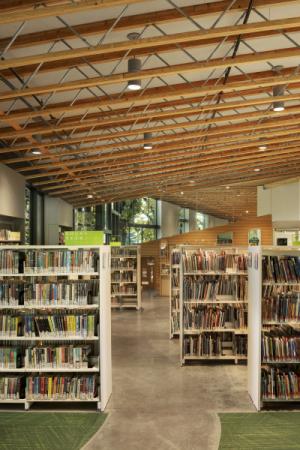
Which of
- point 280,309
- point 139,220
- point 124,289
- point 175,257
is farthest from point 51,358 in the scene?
point 139,220

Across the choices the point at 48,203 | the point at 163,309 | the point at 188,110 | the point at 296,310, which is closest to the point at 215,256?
the point at 296,310

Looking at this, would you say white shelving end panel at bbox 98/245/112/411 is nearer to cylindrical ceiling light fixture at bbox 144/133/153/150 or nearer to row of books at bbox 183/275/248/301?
row of books at bbox 183/275/248/301

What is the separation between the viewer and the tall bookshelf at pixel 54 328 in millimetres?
5668

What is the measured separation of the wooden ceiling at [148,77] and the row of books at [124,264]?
3189mm

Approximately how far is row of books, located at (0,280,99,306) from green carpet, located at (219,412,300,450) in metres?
2.35

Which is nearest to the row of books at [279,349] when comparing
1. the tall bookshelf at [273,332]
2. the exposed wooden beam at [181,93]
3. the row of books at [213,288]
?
the tall bookshelf at [273,332]

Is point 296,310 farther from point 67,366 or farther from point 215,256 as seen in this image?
point 67,366

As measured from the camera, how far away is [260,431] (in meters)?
4.99

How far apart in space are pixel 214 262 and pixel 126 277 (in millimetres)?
7218

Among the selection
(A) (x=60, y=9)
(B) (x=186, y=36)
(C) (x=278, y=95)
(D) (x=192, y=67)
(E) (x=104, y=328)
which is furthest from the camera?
(C) (x=278, y=95)

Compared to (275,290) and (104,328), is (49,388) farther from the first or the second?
(275,290)

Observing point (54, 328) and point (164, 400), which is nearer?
point (54, 328)

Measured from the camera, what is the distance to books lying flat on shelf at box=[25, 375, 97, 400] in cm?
566

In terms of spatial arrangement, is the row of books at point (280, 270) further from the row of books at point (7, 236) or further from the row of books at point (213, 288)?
the row of books at point (7, 236)
